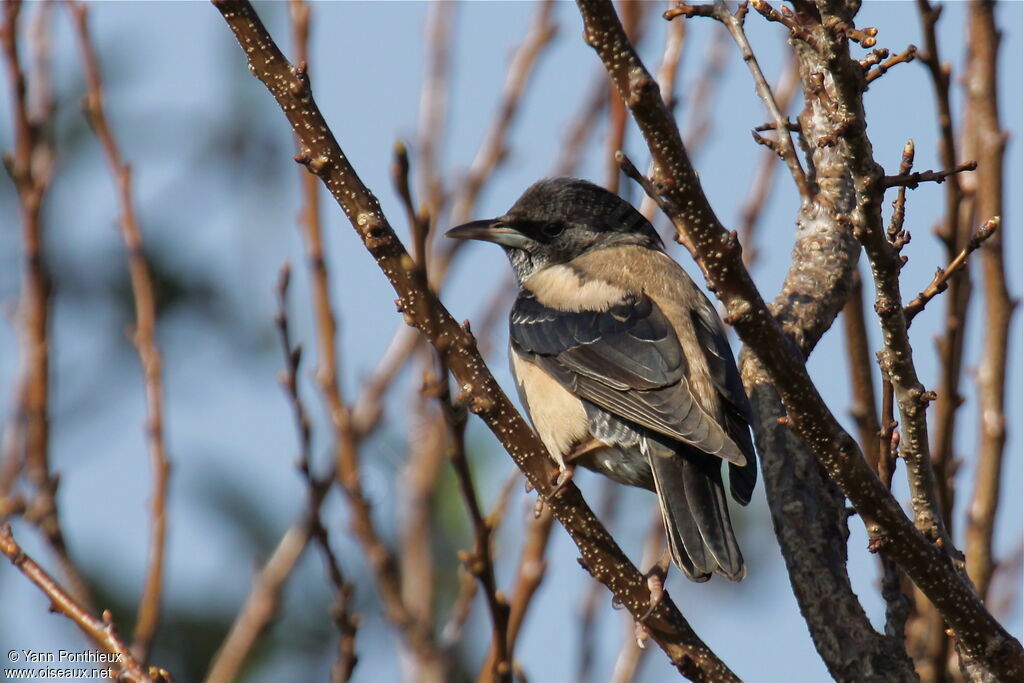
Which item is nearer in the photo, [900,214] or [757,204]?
[900,214]

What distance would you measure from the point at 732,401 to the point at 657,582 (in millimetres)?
876

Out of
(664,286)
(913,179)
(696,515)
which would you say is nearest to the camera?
(913,179)

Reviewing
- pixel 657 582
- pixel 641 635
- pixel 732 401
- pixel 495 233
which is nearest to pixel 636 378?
pixel 732 401

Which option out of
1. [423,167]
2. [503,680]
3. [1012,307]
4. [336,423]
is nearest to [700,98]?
[423,167]

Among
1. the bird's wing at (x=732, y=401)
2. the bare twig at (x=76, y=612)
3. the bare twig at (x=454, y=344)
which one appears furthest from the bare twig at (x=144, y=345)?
the bird's wing at (x=732, y=401)

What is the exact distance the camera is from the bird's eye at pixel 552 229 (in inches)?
225

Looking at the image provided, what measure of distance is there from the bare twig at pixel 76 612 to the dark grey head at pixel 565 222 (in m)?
2.95

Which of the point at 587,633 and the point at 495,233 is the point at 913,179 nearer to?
the point at 587,633

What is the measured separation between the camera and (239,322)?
21.6 feet

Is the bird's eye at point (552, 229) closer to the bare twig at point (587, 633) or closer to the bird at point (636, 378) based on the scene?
the bird at point (636, 378)

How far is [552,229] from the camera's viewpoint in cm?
573

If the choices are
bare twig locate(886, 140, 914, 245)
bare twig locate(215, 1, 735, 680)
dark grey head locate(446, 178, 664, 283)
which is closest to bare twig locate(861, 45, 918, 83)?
bare twig locate(886, 140, 914, 245)

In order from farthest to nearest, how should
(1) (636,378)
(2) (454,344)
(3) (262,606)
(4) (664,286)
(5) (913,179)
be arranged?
1. (4) (664,286)
2. (1) (636,378)
3. (3) (262,606)
4. (2) (454,344)
5. (5) (913,179)

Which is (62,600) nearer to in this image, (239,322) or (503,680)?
(503,680)
